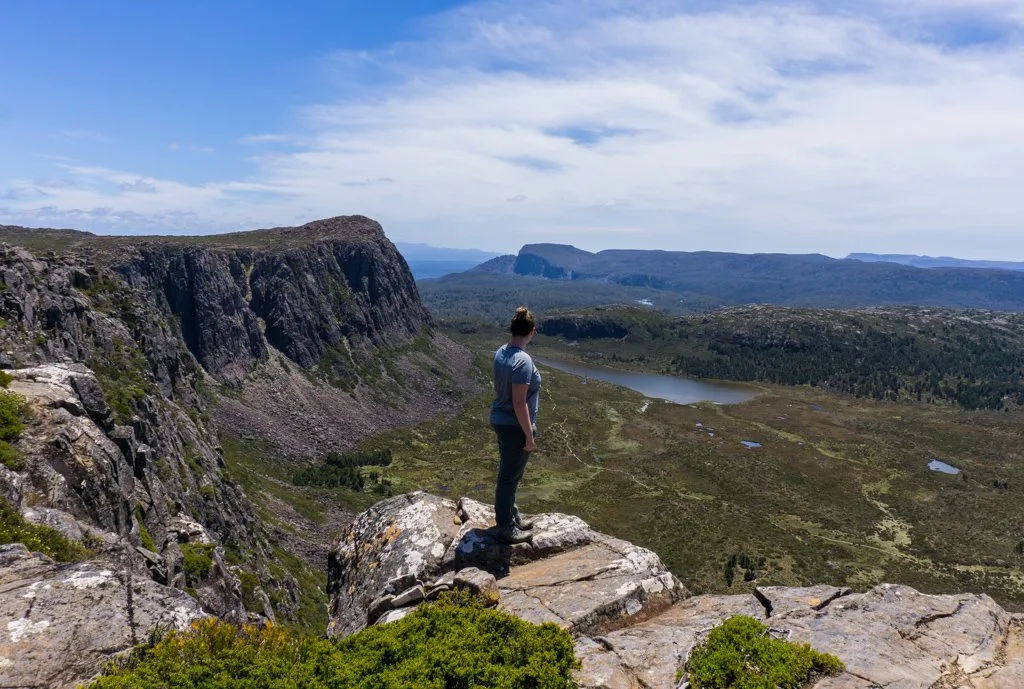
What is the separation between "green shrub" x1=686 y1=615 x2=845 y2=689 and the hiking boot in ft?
18.3

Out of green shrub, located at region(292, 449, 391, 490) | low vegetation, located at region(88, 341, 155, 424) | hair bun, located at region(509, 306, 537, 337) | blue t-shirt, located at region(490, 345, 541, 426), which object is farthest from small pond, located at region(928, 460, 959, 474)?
low vegetation, located at region(88, 341, 155, 424)

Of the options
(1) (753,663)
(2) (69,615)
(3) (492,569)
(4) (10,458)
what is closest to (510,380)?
(3) (492,569)

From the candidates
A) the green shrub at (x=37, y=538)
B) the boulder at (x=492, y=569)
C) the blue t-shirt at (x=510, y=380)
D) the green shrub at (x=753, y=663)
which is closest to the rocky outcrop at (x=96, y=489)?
the green shrub at (x=37, y=538)

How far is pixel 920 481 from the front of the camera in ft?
319

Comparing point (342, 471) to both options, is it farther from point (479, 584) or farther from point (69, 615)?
point (69, 615)

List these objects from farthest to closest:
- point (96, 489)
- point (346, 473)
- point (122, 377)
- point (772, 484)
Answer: point (772, 484)
point (346, 473)
point (122, 377)
point (96, 489)

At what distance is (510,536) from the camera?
14.0 metres

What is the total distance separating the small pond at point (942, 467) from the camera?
345 ft

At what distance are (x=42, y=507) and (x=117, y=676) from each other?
25.4 ft

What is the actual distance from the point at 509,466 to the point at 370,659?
17.8ft

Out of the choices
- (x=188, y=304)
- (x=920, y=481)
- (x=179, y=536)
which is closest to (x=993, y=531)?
(x=920, y=481)

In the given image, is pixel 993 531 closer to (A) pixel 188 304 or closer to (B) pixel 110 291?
(B) pixel 110 291

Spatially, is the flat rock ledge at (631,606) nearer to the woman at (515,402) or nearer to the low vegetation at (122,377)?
the woman at (515,402)

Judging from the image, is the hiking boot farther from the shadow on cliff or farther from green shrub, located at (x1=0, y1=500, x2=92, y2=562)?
green shrub, located at (x1=0, y1=500, x2=92, y2=562)
